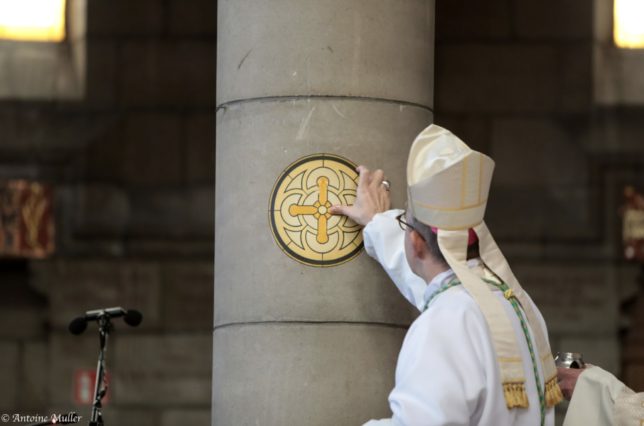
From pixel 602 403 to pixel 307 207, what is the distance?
1298 mm

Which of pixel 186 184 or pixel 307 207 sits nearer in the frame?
pixel 307 207

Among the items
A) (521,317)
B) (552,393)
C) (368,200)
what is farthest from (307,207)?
(552,393)

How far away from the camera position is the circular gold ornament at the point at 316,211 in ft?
13.8

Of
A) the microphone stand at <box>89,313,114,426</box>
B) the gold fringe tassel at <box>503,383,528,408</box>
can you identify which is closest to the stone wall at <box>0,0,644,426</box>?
the microphone stand at <box>89,313,114,426</box>

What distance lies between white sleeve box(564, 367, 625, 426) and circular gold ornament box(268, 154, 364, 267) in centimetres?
98

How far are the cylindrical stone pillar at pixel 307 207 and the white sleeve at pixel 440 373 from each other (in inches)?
40.3

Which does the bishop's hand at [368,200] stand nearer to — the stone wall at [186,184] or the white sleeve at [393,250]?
the white sleeve at [393,250]

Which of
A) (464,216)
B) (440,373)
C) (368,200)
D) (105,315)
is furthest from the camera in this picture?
(105,315)

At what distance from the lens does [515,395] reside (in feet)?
10.4

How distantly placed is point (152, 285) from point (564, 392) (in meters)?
5.15

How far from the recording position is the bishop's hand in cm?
417

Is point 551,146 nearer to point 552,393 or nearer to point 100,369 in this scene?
point 100,369

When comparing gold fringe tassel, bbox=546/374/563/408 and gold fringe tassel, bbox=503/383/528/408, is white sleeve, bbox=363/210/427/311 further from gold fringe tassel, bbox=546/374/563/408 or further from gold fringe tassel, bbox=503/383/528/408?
gold fringe tassel, bbox=503/383/528/408

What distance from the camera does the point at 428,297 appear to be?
3363 mm
